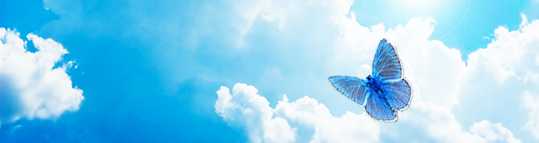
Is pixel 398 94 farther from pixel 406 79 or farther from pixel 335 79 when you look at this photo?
pixel 335 79

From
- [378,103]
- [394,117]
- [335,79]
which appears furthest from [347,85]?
[394,117]

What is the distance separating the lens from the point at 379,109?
9.20 metres

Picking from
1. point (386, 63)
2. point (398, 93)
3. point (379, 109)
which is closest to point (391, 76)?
point (386, 63)

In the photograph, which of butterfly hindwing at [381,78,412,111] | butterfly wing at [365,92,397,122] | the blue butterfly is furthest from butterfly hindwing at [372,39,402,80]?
butterfly wing at [365,92,397,122]

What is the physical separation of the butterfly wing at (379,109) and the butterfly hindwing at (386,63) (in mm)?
822

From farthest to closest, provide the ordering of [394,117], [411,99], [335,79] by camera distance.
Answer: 1. [335,79]
2. [394,117]
3. [411,99]

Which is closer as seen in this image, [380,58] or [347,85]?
[380,58]

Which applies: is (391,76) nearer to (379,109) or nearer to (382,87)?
(382,87)

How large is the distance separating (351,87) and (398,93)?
5.38 ft

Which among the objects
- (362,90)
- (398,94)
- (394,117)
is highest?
(362,90)

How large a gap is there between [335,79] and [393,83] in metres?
2.01

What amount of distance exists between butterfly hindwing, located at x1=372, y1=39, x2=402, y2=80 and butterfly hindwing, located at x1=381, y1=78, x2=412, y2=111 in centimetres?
27

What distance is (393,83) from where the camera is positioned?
859 centimetres

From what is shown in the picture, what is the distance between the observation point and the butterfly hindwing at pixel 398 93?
8.23 meters
